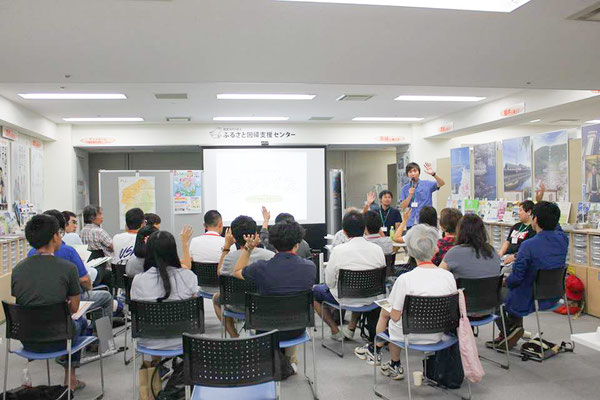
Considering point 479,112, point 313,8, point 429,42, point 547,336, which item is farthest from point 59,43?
point 479,112

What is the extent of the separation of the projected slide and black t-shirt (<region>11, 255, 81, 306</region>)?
6.18 m

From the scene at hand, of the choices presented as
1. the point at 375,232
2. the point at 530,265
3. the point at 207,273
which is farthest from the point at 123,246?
the point at 530,265

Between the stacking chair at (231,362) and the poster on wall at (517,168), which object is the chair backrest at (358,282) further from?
the poster on wall at (517,168)

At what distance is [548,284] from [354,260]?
1.64 metres

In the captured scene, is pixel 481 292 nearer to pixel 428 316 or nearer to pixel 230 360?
pixel 428 316

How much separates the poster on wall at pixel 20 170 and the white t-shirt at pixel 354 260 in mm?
6039

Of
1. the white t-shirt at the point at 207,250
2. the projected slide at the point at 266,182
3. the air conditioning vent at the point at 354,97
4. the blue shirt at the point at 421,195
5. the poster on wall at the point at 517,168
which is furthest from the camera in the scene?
the projected slide at the point at 266,182

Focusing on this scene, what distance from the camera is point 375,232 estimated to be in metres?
4.28

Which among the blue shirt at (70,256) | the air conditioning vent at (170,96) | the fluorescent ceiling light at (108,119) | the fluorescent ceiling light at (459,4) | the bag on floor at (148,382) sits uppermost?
the air conditioning vent at (170,96)

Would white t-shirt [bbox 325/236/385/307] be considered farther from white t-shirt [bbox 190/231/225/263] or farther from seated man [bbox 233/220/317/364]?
white t-shirt [bbox 190/231/225/263]

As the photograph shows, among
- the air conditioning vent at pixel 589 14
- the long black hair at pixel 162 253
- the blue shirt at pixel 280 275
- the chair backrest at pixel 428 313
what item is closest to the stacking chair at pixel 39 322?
the long black hair at pixel 162 253

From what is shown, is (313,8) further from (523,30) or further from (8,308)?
(8,308)

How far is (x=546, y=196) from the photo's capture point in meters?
6.16

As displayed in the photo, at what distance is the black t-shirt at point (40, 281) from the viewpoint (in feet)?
9.00
